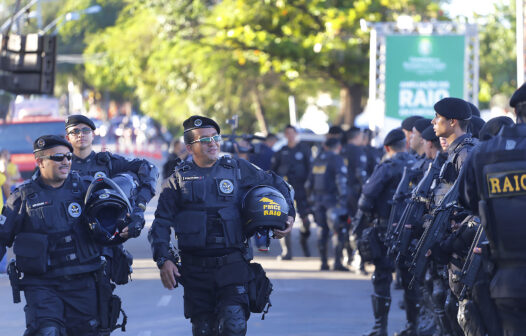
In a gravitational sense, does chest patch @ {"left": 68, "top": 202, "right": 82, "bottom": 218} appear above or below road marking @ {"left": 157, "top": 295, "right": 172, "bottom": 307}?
above

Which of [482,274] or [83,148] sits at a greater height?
[83,148]

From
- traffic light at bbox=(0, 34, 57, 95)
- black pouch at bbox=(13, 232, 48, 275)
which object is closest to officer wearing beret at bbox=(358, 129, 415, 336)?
black pouch at bbox=(13, 232, 48, 275)

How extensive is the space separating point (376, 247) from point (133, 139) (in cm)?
4824

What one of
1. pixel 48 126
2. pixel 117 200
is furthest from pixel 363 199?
pixel 48 126

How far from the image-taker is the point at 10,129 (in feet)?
84.5

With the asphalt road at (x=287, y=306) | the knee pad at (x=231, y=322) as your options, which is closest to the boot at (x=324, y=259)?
the asphalt road at (x=287, y=306)

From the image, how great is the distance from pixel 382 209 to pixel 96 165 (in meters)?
2.99

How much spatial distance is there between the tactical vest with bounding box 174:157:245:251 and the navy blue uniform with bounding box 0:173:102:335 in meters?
0.65

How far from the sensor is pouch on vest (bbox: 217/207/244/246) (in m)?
7.74

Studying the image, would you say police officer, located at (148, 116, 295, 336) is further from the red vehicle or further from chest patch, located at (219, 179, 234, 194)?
the red vehicle

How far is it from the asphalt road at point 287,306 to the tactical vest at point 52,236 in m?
Result: 3.27

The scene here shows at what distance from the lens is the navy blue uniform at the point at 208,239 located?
7.72 meters

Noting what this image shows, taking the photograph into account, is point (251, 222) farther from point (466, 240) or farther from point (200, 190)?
point (466, 240)

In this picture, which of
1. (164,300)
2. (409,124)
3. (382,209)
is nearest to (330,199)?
(164,300)
